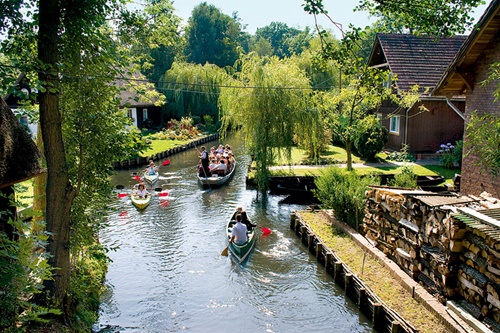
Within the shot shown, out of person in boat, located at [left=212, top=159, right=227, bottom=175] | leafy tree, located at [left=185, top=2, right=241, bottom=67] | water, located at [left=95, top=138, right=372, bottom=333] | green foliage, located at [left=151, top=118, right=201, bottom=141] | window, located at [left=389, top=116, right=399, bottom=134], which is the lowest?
water, located at [left=95, top=138, right=372, bottom=333]

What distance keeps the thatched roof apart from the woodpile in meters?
8.84

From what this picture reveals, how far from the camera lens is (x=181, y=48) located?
7038cm

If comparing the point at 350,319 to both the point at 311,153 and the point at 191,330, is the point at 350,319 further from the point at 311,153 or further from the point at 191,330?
the point at 311,153

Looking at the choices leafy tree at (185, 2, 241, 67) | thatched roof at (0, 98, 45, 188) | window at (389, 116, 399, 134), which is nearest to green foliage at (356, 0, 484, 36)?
thatched roof at (0, 98, 45, 188)

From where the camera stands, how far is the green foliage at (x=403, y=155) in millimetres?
28703

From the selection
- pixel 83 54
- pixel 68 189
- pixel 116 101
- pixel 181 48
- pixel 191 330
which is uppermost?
pixel 181 48

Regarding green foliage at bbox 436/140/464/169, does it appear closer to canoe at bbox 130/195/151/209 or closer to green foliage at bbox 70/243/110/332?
canoe at bbox 130/195/151/209

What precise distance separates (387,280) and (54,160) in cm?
867

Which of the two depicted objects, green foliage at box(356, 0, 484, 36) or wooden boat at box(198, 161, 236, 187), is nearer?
green foliage at box(356, 0, 484, 36)

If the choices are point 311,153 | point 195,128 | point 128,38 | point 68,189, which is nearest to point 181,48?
point 195,128

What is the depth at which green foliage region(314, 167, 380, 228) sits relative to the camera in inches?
648

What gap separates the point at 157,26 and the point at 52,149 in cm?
516

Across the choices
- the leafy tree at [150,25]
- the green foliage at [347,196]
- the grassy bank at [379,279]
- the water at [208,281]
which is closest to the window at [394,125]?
the water at [208,281]

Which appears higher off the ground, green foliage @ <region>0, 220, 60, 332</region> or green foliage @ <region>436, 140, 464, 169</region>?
green foliage @ <region>0, 220, 60, 332</region>
